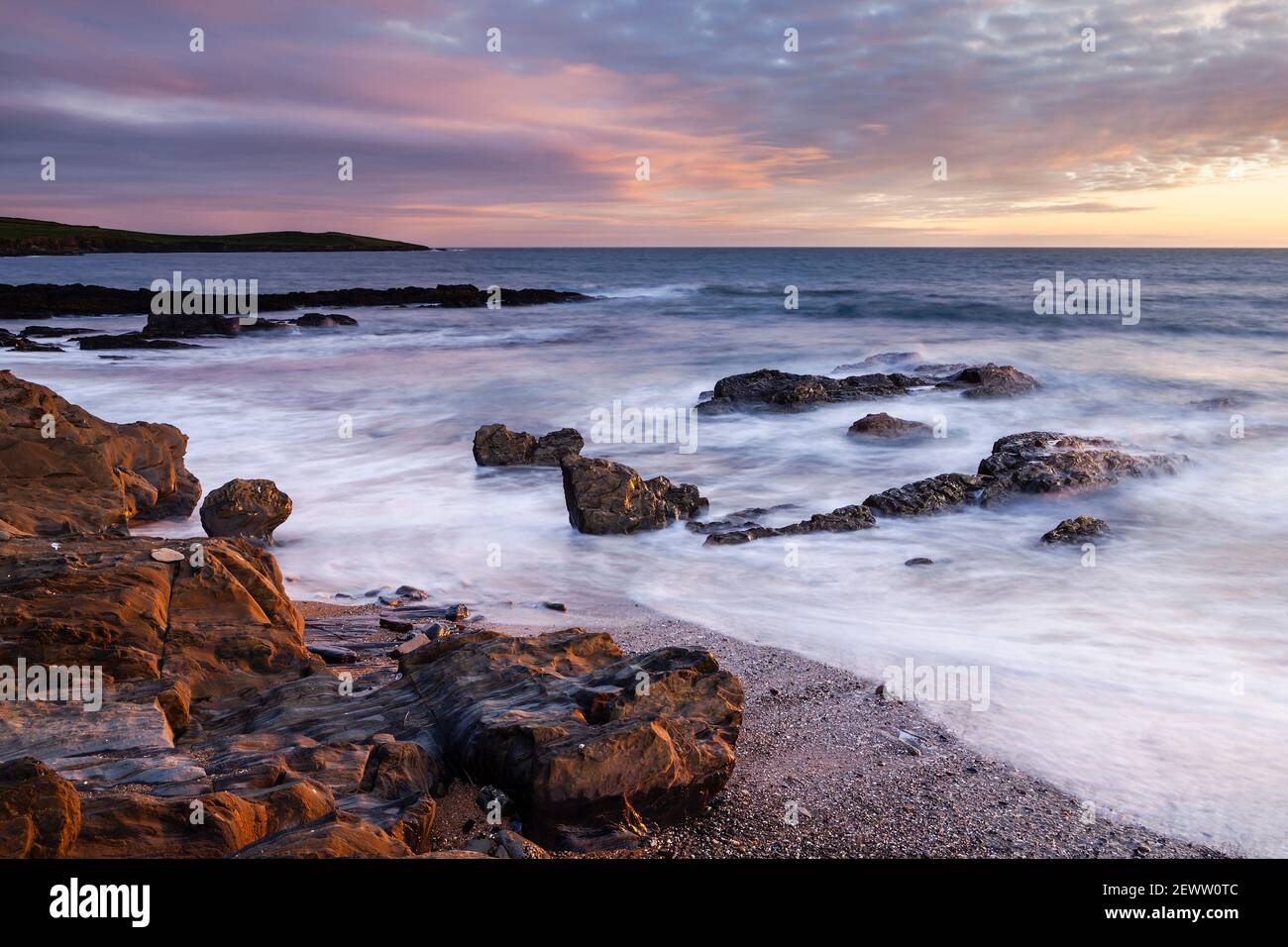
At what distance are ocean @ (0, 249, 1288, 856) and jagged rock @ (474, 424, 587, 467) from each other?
323mm

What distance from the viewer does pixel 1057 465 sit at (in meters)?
12.0

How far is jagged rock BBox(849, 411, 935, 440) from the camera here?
49.8ft

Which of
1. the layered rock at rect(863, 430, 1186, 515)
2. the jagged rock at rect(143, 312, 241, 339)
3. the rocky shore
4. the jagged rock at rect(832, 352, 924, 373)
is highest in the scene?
the jagged rock at rect(143, 312, 241, 339)

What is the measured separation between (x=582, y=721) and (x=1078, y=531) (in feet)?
24.7

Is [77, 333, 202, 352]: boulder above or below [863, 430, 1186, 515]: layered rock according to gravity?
above

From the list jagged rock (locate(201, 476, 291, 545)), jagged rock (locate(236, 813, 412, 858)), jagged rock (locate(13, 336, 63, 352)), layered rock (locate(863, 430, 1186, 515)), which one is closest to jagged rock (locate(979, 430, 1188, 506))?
layered rock (locate(863, 430, 1186, 515))

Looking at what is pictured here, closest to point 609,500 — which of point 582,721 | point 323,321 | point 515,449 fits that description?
point 515,449

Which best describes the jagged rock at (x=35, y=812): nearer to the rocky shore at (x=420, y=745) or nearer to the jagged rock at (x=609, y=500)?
the rocky shore at (x=420, y=745)

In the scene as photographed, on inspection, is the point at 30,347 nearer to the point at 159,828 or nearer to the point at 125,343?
the point at 125,343

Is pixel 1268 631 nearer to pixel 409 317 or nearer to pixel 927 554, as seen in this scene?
pixel 927 554

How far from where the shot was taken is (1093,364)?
23266 millimetres

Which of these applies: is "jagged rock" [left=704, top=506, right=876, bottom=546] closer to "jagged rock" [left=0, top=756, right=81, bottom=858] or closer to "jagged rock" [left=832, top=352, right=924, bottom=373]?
"jagged rock" [left=0, top=756, right=81, bottom=858]

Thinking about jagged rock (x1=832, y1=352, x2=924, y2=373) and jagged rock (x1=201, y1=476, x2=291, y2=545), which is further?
jagged rock (x1=832, y1=352, x2=924, y2=373)
